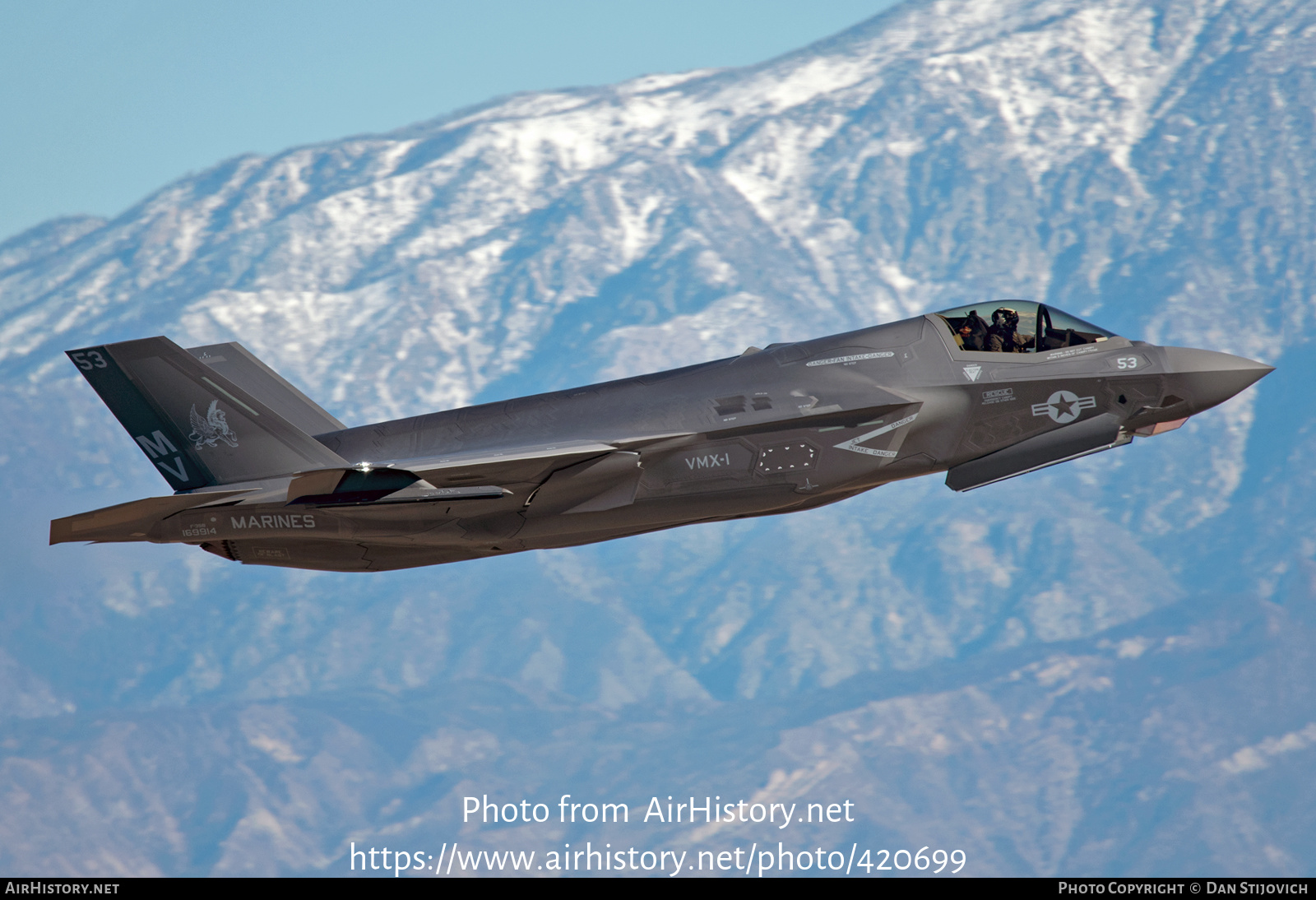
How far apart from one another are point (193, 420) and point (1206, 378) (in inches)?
605

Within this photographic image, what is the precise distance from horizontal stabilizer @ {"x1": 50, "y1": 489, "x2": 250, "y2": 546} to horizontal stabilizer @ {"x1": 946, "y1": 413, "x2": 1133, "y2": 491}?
10.9m

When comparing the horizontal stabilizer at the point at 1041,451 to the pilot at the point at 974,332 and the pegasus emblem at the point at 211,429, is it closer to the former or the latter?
the pilot at the point at 974,332

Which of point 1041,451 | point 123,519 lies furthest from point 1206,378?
point 123,519

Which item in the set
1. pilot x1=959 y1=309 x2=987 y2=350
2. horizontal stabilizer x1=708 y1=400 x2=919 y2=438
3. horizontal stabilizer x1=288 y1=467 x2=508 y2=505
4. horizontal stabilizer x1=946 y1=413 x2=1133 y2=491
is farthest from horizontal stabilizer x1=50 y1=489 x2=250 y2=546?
pilot x1=959 y1=309 x2=987 y2=350

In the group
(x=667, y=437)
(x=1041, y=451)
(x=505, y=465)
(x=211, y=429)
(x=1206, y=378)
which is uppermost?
(x=211, y=429)

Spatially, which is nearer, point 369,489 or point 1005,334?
point 369,489

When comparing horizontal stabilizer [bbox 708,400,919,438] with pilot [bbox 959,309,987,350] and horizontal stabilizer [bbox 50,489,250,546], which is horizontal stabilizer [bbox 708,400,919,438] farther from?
horizontal stabilizer [bbox 50,489,250,546]

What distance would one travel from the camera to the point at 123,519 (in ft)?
69.6

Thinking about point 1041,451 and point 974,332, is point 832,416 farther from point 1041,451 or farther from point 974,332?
point 1041,451

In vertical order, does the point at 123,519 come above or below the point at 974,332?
below

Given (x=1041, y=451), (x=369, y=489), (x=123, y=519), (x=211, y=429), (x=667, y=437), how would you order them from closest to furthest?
(x=369, y=489) → (x=123, y=519) → (x=667, y=437) → (x=1041, y=451) → (x=211, y=429)
